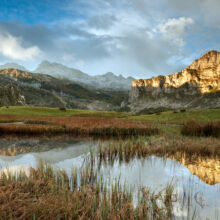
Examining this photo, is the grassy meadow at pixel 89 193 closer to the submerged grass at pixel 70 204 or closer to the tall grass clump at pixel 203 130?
the submerged grass at pixel 70 204

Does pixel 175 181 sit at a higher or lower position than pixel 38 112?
lower

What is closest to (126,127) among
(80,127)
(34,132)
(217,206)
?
(80,127)

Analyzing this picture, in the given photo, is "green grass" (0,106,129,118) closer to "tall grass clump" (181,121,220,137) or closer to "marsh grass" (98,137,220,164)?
"tall grass clump" (181,121,220,137)

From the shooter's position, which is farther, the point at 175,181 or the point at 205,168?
the point at 205,168

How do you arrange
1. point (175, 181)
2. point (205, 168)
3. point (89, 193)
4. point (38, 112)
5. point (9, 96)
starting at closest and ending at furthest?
point (89, 193), point (175, 181), point (205, 168), point (38, 112), point (9, 96)

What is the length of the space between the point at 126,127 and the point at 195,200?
63.6ft

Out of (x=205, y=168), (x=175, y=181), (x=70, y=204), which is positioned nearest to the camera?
(x=70, y=204)

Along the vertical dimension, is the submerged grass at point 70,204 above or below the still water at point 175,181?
above

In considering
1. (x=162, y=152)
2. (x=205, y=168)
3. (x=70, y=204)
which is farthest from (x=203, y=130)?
(x=70, y=204)

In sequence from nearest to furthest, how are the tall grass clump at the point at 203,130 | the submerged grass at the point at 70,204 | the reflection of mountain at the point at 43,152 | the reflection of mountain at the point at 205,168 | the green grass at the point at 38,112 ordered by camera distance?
the submerged grass at the point at 70,204 → the reflection of mountain at the point at 205,168 → the reflection of mountain at the point at 43,152 → the tall grass clump at the point at 203,130 → the green grass at the point at 38,112

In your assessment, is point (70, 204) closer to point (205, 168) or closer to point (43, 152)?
point (205, 168)

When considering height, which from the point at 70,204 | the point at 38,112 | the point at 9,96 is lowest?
the point at 70,204

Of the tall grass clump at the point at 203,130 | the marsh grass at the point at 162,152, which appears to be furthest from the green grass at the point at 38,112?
the marsh grass at the point at 162,152

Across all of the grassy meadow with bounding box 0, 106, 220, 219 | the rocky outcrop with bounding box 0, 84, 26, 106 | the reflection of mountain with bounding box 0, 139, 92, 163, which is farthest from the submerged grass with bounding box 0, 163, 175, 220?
the rocky outcrop with bounding box 0, 84, 26, 106
